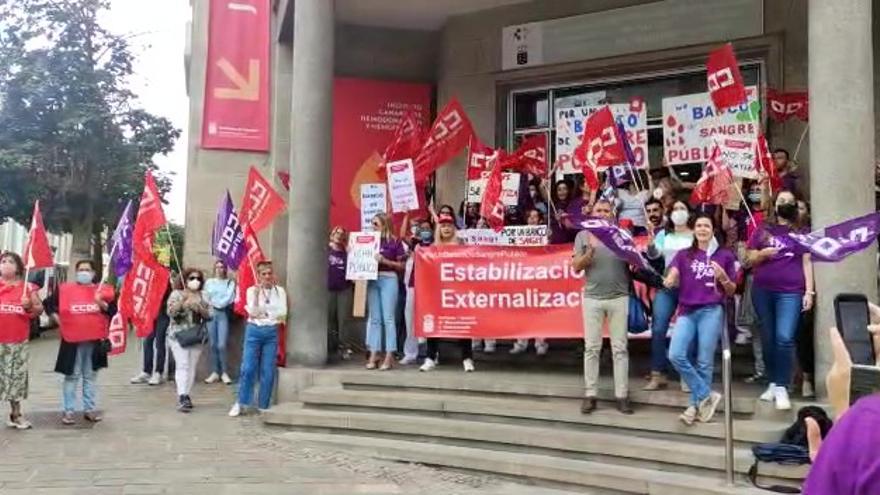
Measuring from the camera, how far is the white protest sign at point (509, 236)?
9844mm

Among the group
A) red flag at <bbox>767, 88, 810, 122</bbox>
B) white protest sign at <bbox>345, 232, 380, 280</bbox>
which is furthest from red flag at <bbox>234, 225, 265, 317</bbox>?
red flag at <bbox>767, 88, 810, 122</bbox>

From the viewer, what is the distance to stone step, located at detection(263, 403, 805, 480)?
6.48 m

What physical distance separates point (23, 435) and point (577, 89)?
8617mm

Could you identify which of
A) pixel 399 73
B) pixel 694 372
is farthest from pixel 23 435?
pixel 399 73

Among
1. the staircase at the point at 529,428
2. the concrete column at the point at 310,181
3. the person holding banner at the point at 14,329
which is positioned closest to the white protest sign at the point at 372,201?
the concrete column at the point at 310,181

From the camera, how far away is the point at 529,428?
764 cm

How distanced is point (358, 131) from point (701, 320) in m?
7.83

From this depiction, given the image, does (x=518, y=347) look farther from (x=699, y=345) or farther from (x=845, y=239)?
(x=845, y=239)

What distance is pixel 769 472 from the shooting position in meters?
6.09

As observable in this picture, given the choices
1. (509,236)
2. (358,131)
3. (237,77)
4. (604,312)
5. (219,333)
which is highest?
(237,77)

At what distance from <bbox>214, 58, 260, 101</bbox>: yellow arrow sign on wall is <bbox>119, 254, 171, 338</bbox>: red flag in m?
4.66

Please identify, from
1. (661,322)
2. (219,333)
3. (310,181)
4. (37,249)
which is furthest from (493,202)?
(37,249)

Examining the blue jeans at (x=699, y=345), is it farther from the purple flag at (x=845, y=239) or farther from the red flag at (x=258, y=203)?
the red flag at (x=258, y=203)

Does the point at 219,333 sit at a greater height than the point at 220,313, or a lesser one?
lesser
